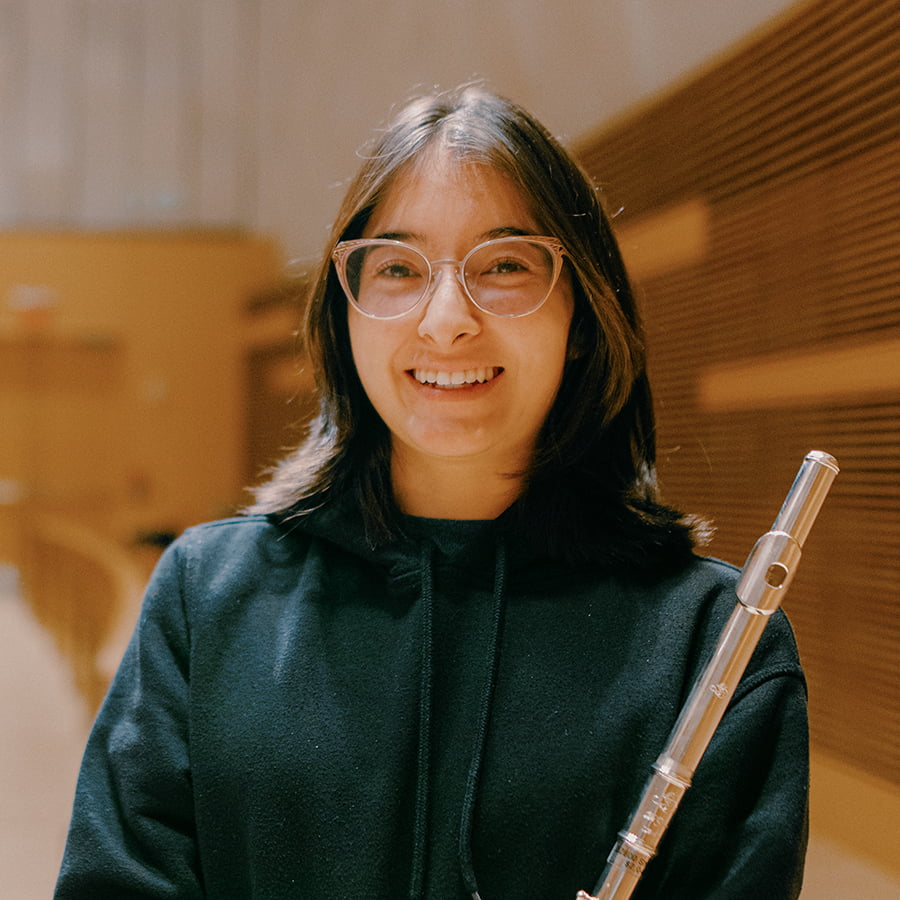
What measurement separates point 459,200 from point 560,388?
10.3 inches

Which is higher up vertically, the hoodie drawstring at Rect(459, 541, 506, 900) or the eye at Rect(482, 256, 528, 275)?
the eye at Rect(482, 256, 528, 275)

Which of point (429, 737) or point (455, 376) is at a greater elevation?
point (455, 376)

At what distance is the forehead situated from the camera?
1075 mm

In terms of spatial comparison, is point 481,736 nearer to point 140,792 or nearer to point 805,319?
point 140,792

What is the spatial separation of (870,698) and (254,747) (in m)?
1.12

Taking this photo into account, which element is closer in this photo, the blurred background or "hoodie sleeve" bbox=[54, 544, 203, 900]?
"hoodie sleeve" bbox=[54, 544, 203, 900]

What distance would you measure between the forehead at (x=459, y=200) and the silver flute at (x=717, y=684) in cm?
42

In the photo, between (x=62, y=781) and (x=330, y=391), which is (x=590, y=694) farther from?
(x=62, y=781)

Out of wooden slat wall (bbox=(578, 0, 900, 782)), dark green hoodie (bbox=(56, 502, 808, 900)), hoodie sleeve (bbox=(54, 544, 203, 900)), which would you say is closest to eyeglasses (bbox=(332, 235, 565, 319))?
dark green hoodie (bbox=(56, 502, 808, 900))

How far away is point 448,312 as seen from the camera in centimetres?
104

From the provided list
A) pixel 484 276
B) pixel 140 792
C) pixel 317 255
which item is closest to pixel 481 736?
pixel 140 792

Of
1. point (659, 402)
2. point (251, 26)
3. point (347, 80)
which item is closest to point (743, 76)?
point (659, 402)

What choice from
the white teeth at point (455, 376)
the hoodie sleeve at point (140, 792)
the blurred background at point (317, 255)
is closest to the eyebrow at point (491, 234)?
the white teeth at point (455, 376)

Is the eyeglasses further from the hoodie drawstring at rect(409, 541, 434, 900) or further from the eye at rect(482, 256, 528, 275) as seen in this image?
the hoodie drawstring at rect(409, 541, 434, 900)
